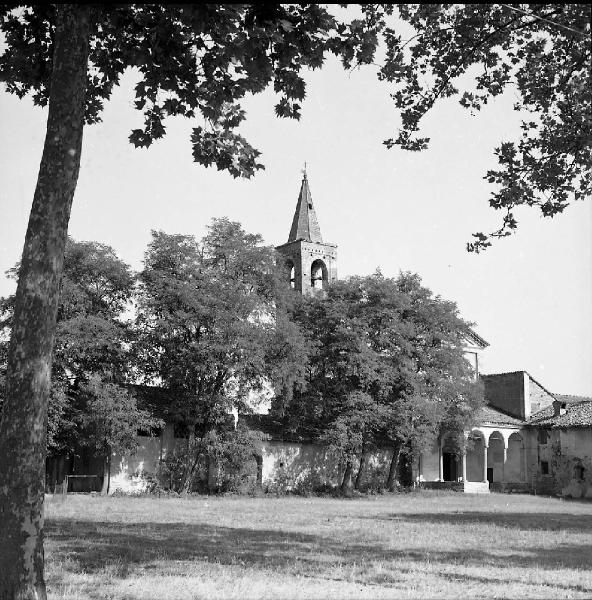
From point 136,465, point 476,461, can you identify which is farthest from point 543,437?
point 136,465

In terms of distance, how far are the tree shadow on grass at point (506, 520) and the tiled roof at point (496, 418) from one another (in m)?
26.6

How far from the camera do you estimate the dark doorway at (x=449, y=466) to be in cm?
5325

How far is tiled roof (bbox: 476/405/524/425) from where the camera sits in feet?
175

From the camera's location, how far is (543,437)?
5247cm

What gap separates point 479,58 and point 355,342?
30823 mm

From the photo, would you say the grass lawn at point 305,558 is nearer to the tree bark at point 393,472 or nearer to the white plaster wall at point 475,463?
the tree bark at point 393,472

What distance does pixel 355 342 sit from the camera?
41.5m

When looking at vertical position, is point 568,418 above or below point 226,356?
below

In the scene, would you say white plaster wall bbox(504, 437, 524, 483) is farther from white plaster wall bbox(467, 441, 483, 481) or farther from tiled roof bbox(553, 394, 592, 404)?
tiled roof bbox(553, 394, 592, 404)

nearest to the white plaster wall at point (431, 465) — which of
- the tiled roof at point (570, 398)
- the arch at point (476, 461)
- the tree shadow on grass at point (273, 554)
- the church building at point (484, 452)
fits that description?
the church building at point (484, 452)

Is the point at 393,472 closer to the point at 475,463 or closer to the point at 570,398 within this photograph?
the point at 475,463

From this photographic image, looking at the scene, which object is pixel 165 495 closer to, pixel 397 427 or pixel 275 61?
pixel 397 427

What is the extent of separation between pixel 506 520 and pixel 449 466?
31.3 m

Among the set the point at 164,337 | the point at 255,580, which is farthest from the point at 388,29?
the point at 164,337
